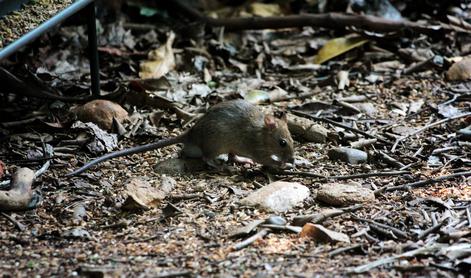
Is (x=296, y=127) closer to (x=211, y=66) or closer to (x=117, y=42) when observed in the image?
(x=211, y=66)

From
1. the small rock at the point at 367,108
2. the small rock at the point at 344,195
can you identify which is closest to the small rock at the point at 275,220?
the small rock at the point at 344,195

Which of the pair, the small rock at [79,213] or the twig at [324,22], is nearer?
the small rock at [79,213]

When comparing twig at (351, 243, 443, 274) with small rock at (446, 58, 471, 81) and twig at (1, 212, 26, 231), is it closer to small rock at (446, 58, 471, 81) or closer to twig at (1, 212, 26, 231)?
twig at (1, 212, 26, 231)

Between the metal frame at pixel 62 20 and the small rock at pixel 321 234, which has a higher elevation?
the metal frame at pixel 62 20

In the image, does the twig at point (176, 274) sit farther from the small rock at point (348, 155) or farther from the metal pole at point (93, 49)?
the metal pole at point (93, 49)

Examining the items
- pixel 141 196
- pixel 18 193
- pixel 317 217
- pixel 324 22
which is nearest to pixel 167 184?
pixel 141 196
